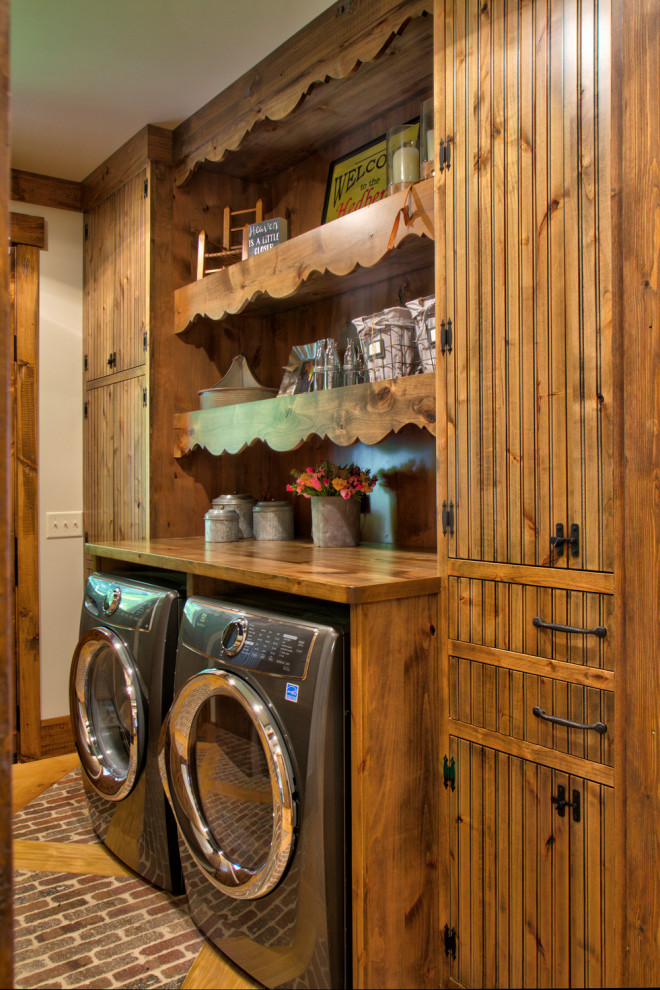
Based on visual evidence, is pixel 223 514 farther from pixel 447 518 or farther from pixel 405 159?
pixel 405 159

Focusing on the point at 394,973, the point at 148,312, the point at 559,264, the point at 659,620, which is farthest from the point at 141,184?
the point at 394,973

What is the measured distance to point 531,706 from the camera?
4.67 feet

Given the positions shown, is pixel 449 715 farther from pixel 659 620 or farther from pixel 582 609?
pixel 659 620

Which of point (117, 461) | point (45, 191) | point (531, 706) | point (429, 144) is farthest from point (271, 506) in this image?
point (45, 191)

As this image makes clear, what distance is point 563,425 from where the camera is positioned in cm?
136

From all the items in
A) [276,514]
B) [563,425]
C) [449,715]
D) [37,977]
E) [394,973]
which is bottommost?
[37,977]

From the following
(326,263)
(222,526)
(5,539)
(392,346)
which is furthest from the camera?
(222,526)

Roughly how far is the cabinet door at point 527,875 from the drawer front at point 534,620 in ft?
0.74

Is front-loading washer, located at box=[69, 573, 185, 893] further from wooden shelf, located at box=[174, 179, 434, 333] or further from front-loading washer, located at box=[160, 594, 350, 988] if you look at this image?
wooden shelf, located at box=[174, 179, 434, 333]

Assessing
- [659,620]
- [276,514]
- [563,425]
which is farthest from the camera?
[276,514]

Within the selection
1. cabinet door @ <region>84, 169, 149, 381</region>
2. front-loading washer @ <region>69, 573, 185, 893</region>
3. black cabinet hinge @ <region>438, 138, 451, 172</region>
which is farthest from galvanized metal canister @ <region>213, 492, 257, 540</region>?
black cabinet hinge @ <region>438, 138, 451, 172</region>

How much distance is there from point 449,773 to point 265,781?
401 millimetres

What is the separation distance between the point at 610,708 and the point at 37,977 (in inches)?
60.1

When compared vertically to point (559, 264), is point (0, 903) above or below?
below
